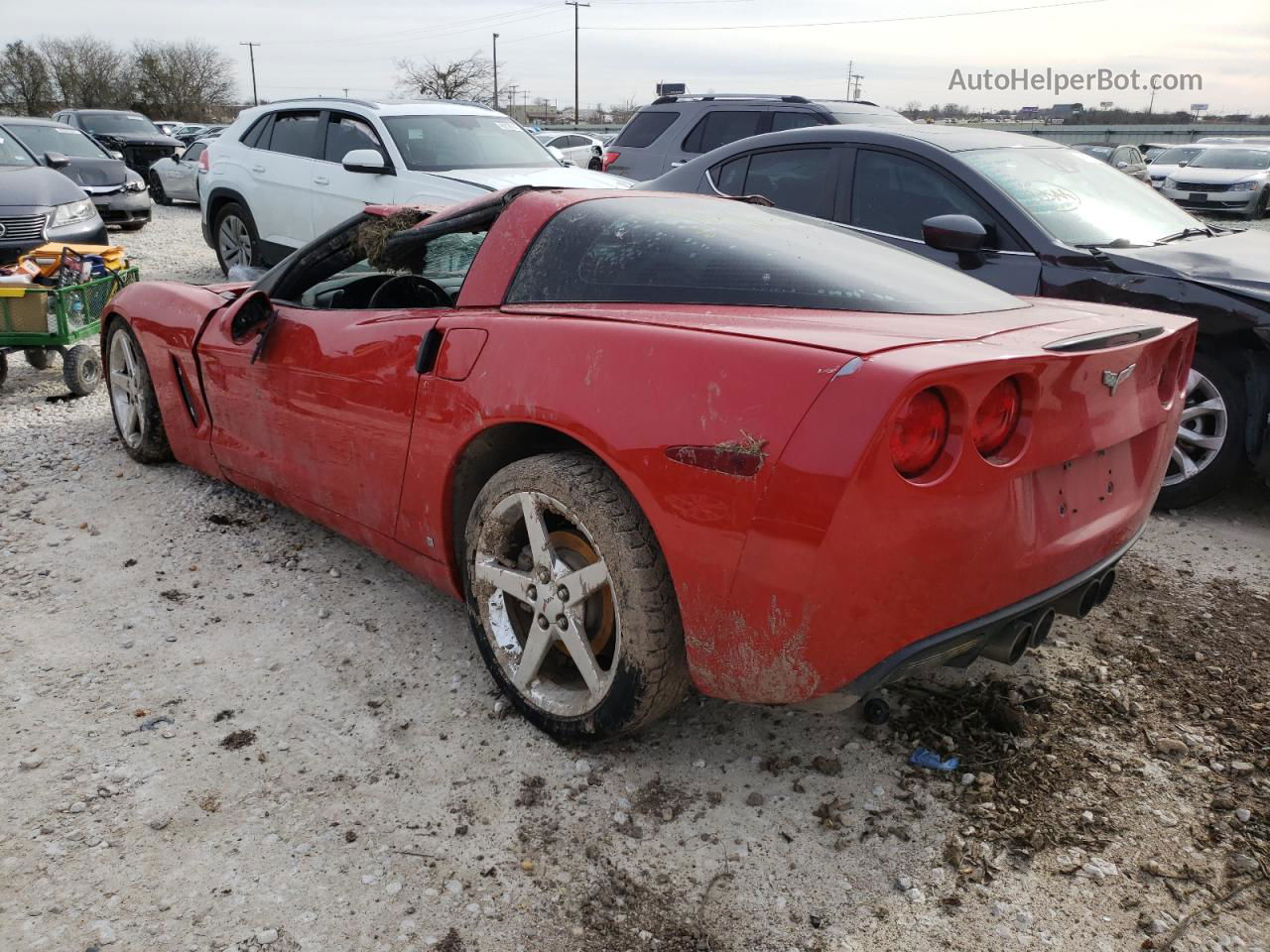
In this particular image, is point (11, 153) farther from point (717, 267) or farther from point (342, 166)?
point (717, 267)

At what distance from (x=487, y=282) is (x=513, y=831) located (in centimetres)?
149

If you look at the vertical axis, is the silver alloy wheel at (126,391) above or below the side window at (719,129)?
below

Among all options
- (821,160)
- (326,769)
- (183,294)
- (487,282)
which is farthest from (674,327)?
(821,160)

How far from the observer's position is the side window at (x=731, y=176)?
600 centimetres

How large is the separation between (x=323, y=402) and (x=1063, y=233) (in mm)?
3527

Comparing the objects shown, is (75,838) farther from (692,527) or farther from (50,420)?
(50,420)

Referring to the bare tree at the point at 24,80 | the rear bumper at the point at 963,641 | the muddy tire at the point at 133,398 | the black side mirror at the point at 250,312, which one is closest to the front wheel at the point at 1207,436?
the rear bumper at the point at 963,641

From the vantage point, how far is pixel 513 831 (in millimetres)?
2311

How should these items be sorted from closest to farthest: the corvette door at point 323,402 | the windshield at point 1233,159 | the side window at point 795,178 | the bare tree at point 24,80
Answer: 1. the corvette door at point 323,402
2. the side window at point 795,178
3. the windshield at point 1233,159
4. the bare tree at point 24,80

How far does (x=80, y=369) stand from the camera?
20.1 ft

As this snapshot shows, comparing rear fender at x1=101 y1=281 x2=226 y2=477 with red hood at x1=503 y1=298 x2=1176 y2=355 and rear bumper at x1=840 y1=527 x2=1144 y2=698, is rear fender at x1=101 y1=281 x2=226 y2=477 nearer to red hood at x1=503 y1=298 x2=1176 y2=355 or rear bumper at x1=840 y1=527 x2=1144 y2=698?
red hood at x1=503 y1=298 x2=1176 y2=355

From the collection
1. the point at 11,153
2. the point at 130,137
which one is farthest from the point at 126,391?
the point at 130,137

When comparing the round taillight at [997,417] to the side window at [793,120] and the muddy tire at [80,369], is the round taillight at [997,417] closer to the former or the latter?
the muddy tire at [80,369]

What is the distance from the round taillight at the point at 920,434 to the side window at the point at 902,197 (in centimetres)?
312
